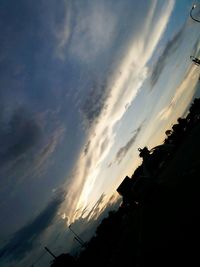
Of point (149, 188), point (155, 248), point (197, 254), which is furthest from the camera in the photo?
point (149, 188)

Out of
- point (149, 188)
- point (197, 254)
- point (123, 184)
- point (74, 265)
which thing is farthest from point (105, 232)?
point (197, 254)

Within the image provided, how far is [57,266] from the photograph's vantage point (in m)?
64.9

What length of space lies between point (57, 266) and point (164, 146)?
3978cm

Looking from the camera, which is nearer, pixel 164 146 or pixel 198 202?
pixel 198 202

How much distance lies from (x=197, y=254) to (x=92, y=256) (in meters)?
80.6

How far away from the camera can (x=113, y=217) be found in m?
92.8

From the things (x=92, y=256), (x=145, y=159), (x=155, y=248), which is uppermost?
(x=145, y=159)

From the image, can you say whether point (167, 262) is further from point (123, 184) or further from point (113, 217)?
point (113, 217)

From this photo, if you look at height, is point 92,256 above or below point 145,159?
below

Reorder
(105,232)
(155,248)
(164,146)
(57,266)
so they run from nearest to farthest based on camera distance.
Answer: (155,248) < (164,146) < (57,266) < (105,232)

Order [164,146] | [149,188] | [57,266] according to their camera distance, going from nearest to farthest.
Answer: [149,188] → [164,146] → [57,266]

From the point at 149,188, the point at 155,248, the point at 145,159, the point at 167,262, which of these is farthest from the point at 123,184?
the point at 167,262

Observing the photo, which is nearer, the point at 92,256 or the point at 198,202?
the point at 198,202

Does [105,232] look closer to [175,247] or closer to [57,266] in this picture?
[57,266]
